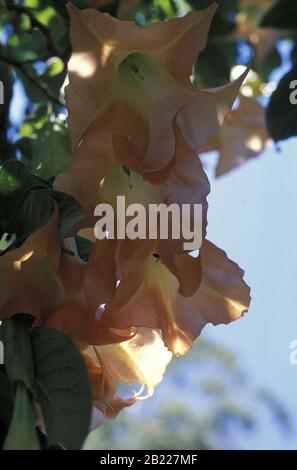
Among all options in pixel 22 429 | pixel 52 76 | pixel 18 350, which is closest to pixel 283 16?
pixel 52 76

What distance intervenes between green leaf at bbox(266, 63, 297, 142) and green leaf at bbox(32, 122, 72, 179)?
1.04 ft

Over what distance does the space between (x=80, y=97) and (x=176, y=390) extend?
839 centimetres

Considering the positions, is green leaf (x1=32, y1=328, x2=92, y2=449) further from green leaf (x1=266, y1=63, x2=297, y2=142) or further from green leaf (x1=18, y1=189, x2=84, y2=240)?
green leaf (x1=266, y1=63, x2=297, y2=142)

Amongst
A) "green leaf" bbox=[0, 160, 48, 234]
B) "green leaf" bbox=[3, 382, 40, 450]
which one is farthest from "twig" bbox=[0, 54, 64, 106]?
"green leaf" bbox=[3, 382, 40, 450]

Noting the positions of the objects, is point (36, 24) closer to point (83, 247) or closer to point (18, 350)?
point (83, 247)

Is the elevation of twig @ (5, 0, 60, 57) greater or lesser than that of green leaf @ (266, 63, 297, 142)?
greater

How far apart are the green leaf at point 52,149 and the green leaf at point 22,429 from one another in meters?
0.43

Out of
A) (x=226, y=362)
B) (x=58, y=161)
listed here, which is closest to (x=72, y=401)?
(x=58, y=161)

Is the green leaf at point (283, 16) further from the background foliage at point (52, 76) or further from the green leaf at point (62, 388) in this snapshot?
the green leaf at point (62, 388)

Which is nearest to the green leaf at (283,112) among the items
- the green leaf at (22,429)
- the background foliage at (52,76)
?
the background foliage at (52,76)

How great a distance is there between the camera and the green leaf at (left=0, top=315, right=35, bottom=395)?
59cm

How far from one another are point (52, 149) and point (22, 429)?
0.58 metres

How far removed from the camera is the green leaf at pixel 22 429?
0.51 meters

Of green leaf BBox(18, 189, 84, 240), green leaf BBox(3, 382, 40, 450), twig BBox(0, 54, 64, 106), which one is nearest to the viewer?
green leaf BBox(3, 382, 40, 450)
